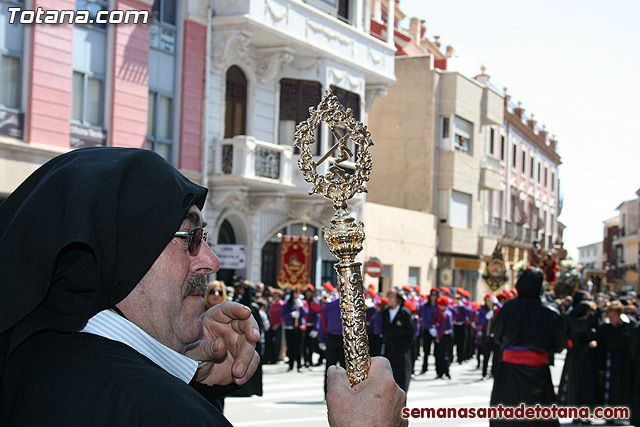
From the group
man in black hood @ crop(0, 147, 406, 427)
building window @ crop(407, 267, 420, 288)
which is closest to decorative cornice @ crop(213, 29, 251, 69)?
building window @ crop(407, 267, 420, 288)

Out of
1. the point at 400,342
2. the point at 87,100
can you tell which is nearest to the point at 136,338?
the point at 400,342

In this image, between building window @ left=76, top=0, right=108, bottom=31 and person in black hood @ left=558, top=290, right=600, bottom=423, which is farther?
building window @ left=76, top=0, right=108, bottom=31

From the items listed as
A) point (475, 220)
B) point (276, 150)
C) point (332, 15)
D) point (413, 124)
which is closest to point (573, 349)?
point (276, 150)

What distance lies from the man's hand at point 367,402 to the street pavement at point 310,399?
9.43m

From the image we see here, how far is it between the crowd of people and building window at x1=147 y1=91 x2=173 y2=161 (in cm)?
380

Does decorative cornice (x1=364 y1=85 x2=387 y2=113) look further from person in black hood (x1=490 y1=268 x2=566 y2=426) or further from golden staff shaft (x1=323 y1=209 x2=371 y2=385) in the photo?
golden staff shaft (x1=323 y1=209 x2=371 y2=385)

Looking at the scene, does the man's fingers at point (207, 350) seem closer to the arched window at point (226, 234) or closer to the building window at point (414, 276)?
the arched window at point (226, 234)

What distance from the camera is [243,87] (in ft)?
77.2

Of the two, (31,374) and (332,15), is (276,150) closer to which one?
(332,15)

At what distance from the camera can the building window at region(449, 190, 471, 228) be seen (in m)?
37.0

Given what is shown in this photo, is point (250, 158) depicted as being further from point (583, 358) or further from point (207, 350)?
point (207, 350)

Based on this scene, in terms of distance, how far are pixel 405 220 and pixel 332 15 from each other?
959cm

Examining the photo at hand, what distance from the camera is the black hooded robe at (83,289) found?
184 centimetres

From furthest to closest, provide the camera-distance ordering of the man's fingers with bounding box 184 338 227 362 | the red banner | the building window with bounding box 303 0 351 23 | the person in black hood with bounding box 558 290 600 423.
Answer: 1. the building window with bounding box 303 0 351 23
2. the red banner
3. the person in black hood with bounding box 558 290 600 423
4. the man's fingers with bounding box 184 338 227 362
